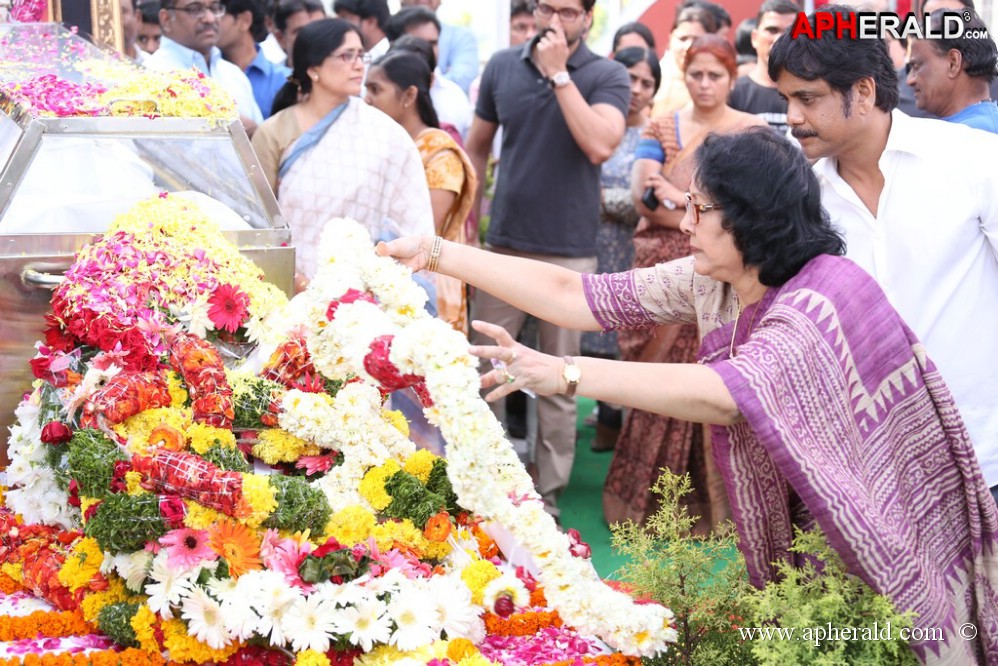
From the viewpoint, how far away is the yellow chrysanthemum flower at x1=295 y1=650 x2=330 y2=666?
233 centimetres

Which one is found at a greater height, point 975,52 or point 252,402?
point 975,52

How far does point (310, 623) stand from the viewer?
2.38m

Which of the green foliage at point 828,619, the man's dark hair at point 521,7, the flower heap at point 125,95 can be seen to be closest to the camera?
the green foliage at point 828,619

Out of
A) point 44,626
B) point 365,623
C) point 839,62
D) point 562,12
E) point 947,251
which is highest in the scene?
point 839,62

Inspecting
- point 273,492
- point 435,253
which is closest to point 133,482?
point 273,492

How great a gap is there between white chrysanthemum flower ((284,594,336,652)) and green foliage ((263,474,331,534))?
0.66 ft

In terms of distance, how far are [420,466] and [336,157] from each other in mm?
2007

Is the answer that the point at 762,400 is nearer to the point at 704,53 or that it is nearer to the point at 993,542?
the point at 993,542

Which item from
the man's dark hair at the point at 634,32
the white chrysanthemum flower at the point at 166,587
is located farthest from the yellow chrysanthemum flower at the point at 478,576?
the man's dark hair at the point at 634,32

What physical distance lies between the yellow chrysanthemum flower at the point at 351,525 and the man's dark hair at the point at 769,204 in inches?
39.7

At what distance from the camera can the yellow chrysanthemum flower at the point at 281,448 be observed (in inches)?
111

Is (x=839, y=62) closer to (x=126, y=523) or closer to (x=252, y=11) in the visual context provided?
(x=126, y=523)

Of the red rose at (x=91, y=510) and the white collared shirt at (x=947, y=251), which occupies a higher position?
the white collared shirt at (x=947, y=251)

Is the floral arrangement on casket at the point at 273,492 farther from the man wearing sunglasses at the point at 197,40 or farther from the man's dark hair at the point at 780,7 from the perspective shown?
the man's dark hair at the point at 780,7
